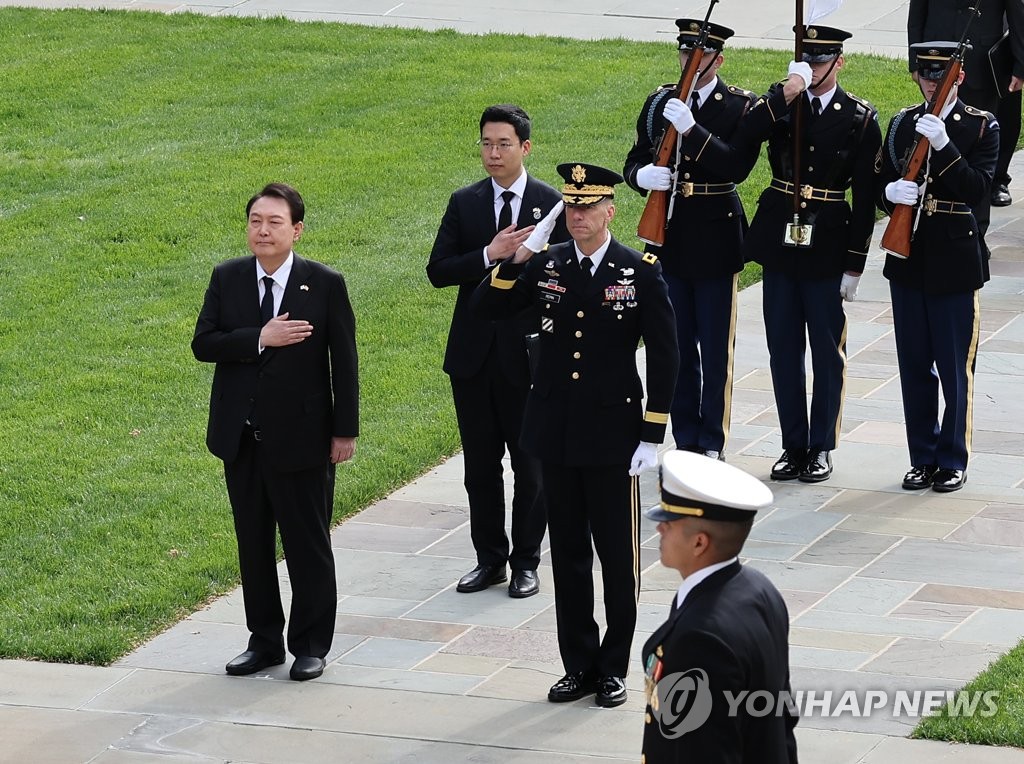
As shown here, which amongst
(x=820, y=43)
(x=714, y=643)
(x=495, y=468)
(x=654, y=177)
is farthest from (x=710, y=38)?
(x=714, y=643)

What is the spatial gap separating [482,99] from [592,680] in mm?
10719

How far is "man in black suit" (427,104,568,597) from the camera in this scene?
775 centimetres

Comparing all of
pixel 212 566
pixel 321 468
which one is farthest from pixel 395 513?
pixel 321 468

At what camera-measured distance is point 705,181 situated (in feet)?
30.3

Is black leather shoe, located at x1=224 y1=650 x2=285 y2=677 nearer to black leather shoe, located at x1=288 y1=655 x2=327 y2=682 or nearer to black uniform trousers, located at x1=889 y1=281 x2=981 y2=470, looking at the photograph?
black leather shoe, located at x1=288 y1=655 x2=327 y2=682

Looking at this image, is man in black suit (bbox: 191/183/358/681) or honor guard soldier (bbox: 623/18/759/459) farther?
honor guard soldier (bbox: 623/18/759/459)

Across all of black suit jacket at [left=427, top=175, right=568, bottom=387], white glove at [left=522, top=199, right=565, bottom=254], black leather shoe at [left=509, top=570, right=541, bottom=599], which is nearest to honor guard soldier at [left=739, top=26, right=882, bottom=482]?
black suit jacket at [left=427, top=175, right=568, bottom=387]

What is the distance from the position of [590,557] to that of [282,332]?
1.49 meters

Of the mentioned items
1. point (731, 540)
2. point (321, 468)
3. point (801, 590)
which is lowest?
point (801, 590)

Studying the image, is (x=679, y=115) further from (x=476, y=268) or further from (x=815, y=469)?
(x=815, y=469)

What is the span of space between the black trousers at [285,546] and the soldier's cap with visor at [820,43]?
3427mm

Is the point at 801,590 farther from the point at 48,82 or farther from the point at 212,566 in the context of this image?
the point at 48,82

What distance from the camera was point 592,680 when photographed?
6.91m

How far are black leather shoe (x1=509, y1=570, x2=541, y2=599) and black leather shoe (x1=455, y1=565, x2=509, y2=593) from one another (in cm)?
11
